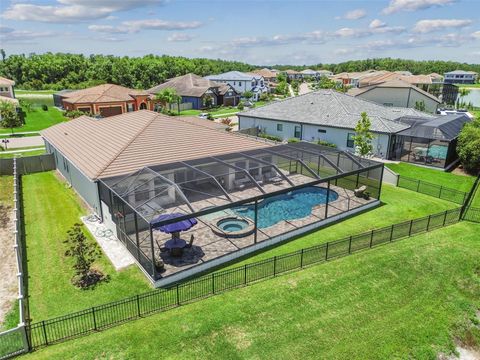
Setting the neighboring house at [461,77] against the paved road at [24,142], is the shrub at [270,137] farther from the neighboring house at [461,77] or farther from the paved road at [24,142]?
the neighboring house at [461,77]

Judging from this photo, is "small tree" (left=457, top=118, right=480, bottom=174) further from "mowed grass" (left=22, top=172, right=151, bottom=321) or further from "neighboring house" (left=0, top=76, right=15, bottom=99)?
"neighboring house" (left=0, top=76, right=15, bottom=99)

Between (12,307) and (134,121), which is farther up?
(134,121)

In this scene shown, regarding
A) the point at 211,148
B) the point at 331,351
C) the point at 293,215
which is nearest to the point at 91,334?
the point at 331,351

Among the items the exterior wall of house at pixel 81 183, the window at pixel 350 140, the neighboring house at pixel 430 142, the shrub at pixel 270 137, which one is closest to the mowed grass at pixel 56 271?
the exterior wall of house at pixel 81 183

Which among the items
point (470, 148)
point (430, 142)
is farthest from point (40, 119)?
point (470, 148)

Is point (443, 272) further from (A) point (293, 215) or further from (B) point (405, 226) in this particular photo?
(A) point (293, 215)
